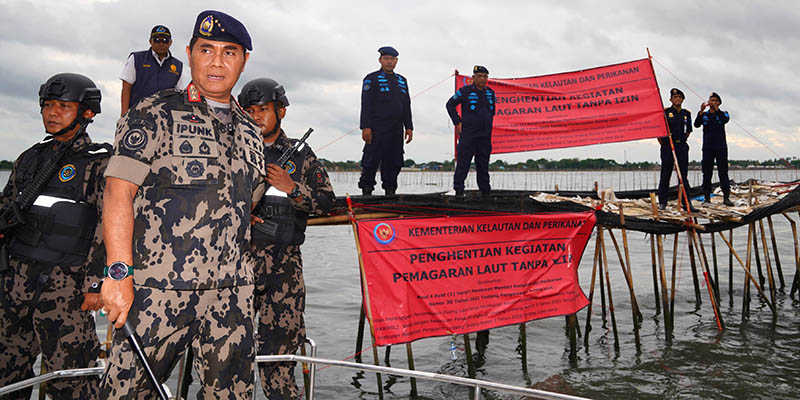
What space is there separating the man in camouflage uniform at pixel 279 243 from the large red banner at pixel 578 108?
6.90 metres

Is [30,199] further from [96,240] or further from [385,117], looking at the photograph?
[385,117]

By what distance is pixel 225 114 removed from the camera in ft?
9.67

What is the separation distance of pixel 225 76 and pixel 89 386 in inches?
108

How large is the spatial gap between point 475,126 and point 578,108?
2.59 m

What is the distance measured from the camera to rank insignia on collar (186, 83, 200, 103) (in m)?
2.78

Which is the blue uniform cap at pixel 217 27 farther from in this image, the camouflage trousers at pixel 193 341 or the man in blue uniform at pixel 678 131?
the man in blue uniform at pixel 678 131

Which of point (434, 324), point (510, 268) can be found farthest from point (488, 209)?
point (434, 324)

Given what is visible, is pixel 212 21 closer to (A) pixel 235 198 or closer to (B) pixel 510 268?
(A) pixel 235 198

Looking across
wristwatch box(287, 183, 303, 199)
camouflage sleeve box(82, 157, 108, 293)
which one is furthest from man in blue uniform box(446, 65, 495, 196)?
camouflage sleeve box(82, 157, 108, 293)

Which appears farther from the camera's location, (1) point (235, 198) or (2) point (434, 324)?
(2) point (434, 324)

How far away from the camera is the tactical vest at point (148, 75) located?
235 inches

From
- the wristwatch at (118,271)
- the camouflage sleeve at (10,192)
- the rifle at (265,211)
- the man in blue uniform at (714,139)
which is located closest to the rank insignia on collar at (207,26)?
Result: the wristwatch at (118,271)

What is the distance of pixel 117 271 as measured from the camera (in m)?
2.40

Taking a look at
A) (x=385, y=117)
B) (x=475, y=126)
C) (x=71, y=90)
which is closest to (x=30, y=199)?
(x=71, y=90)
